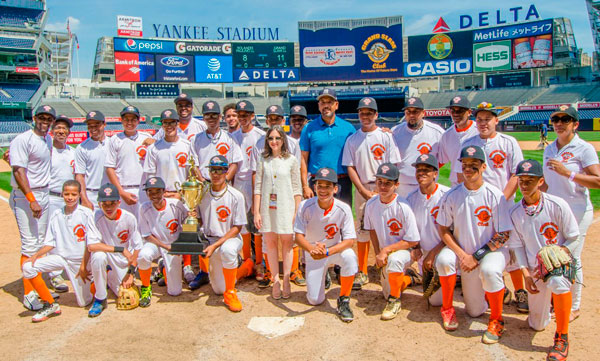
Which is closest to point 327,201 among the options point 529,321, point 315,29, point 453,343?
point 453,343

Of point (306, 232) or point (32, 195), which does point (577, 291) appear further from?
point (32, 195)

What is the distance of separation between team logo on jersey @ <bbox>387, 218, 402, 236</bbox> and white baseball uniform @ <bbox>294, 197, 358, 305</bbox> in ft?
1.26

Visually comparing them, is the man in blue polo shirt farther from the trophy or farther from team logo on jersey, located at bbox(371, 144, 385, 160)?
the trophy

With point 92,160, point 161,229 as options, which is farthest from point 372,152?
point 92,160

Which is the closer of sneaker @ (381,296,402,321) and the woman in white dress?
sneaker @ (381,296,402,321)

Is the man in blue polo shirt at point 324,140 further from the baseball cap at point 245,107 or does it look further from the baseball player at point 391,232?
the baseball player at point 391,232

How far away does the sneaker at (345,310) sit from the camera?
4254 millimetres

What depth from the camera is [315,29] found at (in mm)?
43844

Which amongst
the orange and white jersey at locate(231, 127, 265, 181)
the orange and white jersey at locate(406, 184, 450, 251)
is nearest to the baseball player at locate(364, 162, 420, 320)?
the orange and white jersey at locate(406, 184, 450, 251)

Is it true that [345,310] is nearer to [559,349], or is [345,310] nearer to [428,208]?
[428,208]

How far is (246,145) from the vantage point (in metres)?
5.88

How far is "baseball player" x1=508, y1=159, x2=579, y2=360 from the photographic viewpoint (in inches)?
147

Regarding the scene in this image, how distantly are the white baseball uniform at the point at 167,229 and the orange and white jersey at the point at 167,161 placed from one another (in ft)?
1.39

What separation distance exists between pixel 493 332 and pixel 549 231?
0.99 meters
